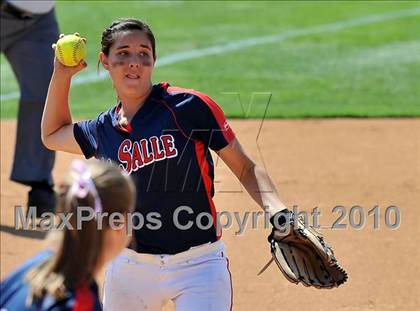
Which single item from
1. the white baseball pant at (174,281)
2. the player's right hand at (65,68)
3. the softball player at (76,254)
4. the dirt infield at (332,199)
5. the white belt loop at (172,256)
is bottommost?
the dirt infield at (332,199)

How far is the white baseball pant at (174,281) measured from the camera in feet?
13.5

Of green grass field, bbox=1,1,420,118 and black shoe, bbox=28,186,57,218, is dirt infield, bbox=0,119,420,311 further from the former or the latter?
green grass field, bbox=1,1,420,118

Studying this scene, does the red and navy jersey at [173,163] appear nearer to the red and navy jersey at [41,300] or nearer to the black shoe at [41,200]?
the red and navy jersey at [41,300]

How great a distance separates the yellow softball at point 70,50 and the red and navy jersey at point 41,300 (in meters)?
1.74

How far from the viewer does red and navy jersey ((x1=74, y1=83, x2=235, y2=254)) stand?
166 inches

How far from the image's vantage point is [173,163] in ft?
13.9

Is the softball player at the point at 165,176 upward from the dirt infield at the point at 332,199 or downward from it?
upward

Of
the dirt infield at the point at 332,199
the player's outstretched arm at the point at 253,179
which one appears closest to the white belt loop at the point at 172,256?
the player's outstretched arm at the point at 253,179

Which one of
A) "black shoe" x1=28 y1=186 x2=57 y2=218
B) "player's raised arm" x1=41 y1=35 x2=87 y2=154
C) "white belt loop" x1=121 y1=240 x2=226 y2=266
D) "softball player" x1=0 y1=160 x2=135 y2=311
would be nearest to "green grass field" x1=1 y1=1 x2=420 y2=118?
"black shoe" x1=28 y1=186 x2=57 y2=218

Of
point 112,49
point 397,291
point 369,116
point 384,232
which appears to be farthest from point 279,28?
point 112,49

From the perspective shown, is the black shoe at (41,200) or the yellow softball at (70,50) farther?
the black shoe at (41,200)

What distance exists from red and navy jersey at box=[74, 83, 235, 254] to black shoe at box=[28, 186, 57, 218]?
3.58 metres

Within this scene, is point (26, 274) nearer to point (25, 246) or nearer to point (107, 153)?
point (107, 153)

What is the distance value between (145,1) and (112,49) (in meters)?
12.6
